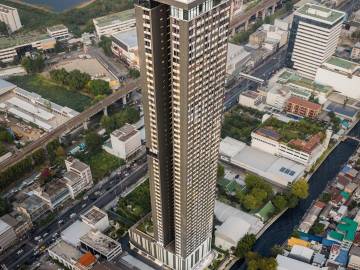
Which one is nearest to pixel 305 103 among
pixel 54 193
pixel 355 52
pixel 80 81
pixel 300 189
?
pixel 300 189

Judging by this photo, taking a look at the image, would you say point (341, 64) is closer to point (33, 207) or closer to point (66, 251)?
point (66, 251)

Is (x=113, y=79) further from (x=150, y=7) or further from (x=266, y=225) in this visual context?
(x=150, y=7)

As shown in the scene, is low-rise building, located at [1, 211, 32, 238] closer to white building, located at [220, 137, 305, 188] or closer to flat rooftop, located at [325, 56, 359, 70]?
white building, located at [220, 137, 305, 188]

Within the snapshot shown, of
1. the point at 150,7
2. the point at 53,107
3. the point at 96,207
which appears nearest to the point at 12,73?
the point at 53,107

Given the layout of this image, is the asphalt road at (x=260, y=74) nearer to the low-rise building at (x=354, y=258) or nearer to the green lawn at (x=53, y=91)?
the green lawn at (x=53, y=91)

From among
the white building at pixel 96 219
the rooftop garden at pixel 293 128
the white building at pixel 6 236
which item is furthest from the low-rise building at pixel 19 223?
the rooftop garden at pixel 293 128

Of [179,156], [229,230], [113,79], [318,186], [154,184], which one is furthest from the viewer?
[113,79]
